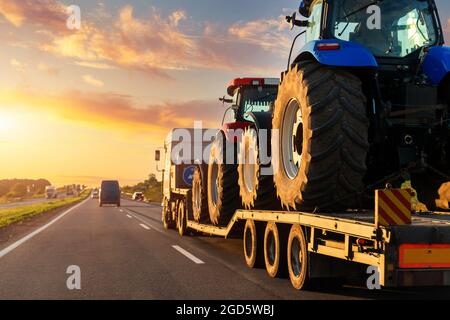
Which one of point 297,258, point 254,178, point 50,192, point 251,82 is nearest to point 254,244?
point 254,178

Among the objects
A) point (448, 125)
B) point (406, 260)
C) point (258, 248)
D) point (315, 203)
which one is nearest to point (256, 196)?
point (258, 248)

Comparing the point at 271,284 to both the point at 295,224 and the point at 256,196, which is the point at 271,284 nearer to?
the point at 295,224

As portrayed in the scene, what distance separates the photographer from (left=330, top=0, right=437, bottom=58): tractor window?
7.46m

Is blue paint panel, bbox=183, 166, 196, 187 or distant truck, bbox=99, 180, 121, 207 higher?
blue paint panel, bbox=183, 166, 196, 187

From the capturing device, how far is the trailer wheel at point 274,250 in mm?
8039

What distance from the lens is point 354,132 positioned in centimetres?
657

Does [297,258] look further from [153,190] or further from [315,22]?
[153,190]

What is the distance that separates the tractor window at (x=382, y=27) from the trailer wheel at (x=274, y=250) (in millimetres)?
2892

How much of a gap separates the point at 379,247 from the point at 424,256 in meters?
0.42

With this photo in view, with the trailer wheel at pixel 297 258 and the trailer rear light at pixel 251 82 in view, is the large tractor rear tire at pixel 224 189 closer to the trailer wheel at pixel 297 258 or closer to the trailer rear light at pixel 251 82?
the trailer rear light at pixel 251 82

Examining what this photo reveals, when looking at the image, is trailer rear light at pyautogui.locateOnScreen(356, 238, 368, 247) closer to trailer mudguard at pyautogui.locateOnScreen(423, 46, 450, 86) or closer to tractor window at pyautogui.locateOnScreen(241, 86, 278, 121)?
trailer mudguard at pyautogui.locateOnScreen(423, 46, 450, 86)

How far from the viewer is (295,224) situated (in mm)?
7352

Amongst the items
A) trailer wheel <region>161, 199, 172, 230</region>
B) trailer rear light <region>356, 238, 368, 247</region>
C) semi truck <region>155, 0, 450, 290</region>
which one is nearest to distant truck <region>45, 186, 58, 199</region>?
trailer wheel <region>161, 199, 172, 230</region>

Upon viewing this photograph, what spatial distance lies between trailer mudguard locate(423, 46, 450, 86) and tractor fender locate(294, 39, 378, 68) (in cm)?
93
